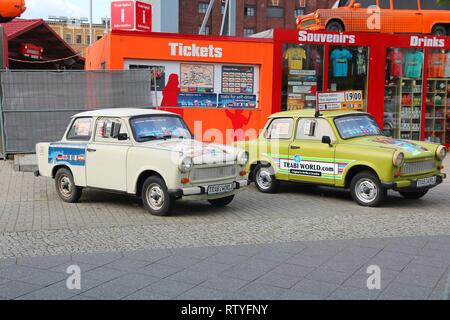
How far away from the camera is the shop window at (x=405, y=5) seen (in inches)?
720

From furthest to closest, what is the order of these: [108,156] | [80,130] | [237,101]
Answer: [237,101], [80,130], [108,156]

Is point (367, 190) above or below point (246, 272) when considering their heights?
above

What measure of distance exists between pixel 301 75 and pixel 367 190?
8.70 metres

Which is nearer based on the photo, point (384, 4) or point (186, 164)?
point (186, 164)

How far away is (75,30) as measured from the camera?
97.1 meters

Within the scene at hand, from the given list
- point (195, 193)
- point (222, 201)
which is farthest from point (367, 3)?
point (195, 193)

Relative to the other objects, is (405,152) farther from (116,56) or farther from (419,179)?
(116,56)

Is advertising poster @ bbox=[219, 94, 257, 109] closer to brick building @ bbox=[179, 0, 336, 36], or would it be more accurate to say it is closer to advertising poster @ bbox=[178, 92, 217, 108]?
advertising poster @ bbox=[178, 92, 217, 108]

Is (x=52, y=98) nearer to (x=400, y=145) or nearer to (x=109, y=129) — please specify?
(x=109, y=129)

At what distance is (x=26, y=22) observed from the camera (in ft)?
79.0

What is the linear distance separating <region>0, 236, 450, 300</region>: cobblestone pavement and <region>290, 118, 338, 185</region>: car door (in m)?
3.14

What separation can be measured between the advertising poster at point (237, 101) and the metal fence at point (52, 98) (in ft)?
8.56

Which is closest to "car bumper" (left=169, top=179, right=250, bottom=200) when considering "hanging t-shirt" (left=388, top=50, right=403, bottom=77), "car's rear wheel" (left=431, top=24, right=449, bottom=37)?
"hanging t-shirt" (left=388, top=50, right=403, bottom=77)

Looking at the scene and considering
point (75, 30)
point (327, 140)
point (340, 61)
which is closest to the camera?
point (327, 140)
